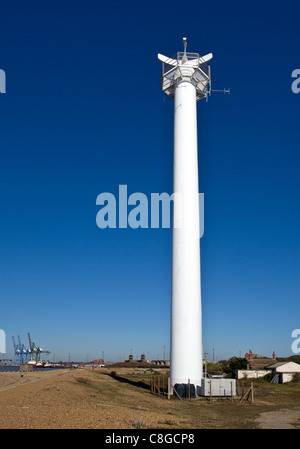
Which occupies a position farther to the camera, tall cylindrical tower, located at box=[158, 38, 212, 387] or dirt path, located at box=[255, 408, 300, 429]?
tall cylindrical tower, located at box=[158, 38, 212, 387]

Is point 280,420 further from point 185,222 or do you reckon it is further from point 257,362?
point 257,362

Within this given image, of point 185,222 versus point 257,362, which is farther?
point 257,362

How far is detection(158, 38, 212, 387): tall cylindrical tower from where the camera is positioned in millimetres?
42938

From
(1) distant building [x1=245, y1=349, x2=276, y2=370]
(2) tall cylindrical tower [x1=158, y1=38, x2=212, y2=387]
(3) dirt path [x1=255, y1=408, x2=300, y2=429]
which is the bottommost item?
(1) distant building [x1=245, y1=349, x2=276, y2=370]

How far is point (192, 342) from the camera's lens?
141 ft

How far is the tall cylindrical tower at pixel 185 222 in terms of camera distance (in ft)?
141

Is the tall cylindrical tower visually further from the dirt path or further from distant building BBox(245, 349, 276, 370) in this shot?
distant building BBox(245, 349, 276, 370)

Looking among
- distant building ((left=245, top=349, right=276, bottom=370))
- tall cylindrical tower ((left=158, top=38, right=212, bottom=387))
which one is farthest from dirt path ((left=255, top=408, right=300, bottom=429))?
distant building ((left=245, top=349, right=276, bottom=370))

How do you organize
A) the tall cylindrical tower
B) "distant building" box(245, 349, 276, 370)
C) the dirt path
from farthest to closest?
"distant building" box(245, 349, 276, 370)
the tall cylindrical tower
the dirt path

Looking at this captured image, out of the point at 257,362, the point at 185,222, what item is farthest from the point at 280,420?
the point at 257,362

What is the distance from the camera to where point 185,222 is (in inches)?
1801

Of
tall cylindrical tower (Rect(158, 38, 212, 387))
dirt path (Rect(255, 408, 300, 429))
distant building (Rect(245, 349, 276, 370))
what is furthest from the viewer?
distant building (Rect(245, 349, 276, 370))
